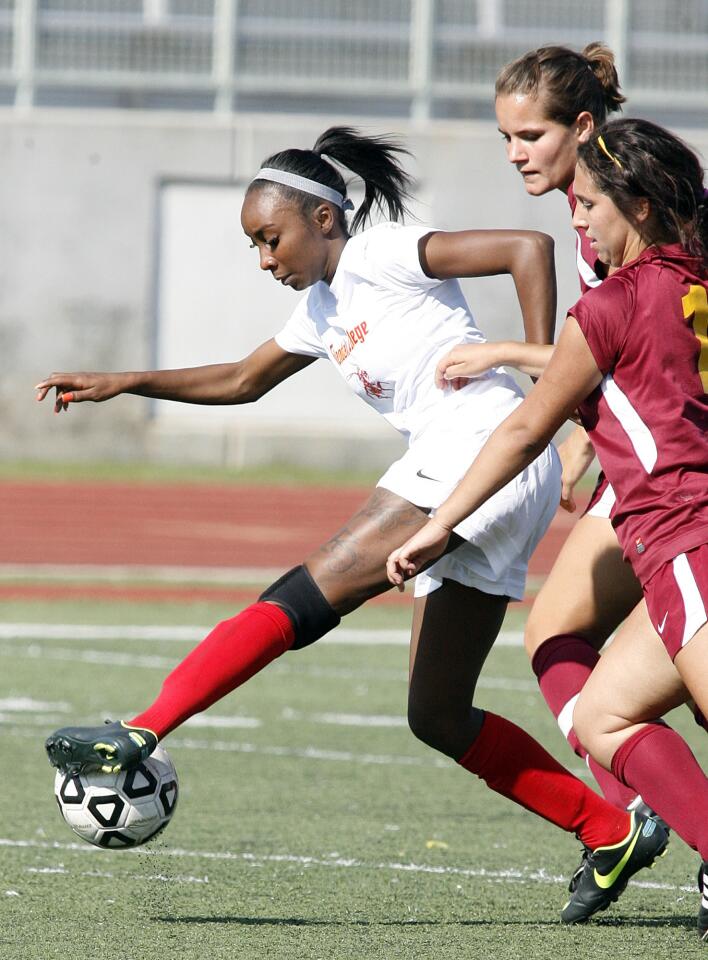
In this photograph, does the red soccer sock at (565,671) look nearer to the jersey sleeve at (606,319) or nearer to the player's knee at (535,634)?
the player's knee at (535,634)

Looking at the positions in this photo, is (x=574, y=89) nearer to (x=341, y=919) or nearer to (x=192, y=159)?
(x=341, y=919)

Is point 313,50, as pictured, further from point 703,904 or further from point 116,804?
point 703,904

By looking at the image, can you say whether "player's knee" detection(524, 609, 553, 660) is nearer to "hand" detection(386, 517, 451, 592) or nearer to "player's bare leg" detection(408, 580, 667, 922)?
"player's bare leg" detection(408, 580, 667, 922)

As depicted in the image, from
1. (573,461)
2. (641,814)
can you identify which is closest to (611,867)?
(641,814)

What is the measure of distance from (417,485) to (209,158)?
1776 cm

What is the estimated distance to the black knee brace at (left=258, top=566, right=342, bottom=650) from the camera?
4441 mm

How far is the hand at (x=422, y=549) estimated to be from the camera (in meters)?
3.94

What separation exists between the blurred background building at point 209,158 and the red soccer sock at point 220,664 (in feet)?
54.9

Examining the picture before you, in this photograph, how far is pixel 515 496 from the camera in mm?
4508

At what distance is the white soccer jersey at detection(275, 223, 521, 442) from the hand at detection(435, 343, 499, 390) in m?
0.25

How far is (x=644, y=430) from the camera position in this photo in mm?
3725

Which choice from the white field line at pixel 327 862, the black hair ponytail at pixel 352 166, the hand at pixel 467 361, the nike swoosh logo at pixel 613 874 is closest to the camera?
the hand at pixel 467 361

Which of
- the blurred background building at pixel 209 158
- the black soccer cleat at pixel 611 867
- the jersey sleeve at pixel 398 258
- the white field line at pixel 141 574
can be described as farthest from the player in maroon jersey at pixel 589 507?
the blurred background building at pixel 209 158

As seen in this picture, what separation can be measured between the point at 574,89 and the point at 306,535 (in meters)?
11.4
